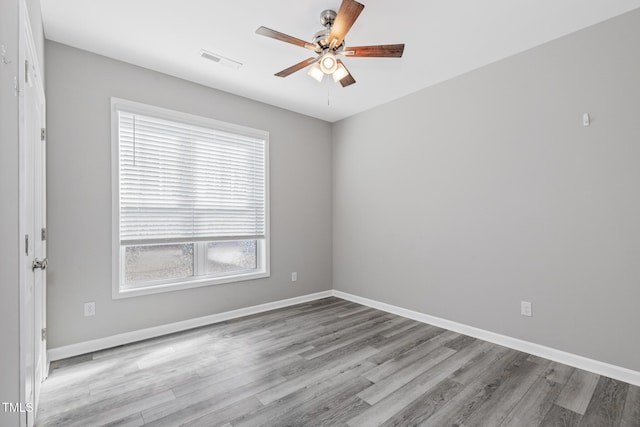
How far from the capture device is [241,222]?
12.9 feet

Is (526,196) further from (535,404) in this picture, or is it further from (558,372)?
(535,404)

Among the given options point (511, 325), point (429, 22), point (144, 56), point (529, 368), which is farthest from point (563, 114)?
point (144, 56)

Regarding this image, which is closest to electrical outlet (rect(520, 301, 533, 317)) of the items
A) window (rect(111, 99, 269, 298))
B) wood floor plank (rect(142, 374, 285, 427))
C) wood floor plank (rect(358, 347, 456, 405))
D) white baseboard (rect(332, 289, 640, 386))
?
white baseboard (rect(332, 289, 640, 386))

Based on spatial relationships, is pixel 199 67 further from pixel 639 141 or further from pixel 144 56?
pixel 639 141

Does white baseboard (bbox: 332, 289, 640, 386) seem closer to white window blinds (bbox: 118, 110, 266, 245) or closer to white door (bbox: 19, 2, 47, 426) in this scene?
white window blinds (bbox: 118, 110, 266, 245)

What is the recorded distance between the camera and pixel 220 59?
3012 mm

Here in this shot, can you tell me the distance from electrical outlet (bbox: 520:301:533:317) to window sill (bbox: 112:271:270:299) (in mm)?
2857

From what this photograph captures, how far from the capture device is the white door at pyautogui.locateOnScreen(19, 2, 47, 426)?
1338 millimetres

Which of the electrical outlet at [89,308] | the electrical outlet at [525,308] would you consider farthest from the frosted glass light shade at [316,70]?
the electrical outlet at [89,308]

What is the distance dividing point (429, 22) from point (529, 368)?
9.56 ft

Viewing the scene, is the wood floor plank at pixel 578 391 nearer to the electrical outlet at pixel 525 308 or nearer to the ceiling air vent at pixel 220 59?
the electrical outlet at pixel 525 308

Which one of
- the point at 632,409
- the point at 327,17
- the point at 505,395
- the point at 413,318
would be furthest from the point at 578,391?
the point at 327,17

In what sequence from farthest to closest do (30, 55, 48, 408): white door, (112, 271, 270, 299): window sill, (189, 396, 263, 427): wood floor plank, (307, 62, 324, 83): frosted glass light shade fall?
(112, 271, 270, 299): window sill
(307, 62, 324, 83): frosted glass light shade
(30, 55, 48, 408): white door
(189, 396, 263, 427): wood floor plank

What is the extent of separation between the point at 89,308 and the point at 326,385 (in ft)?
7.47
